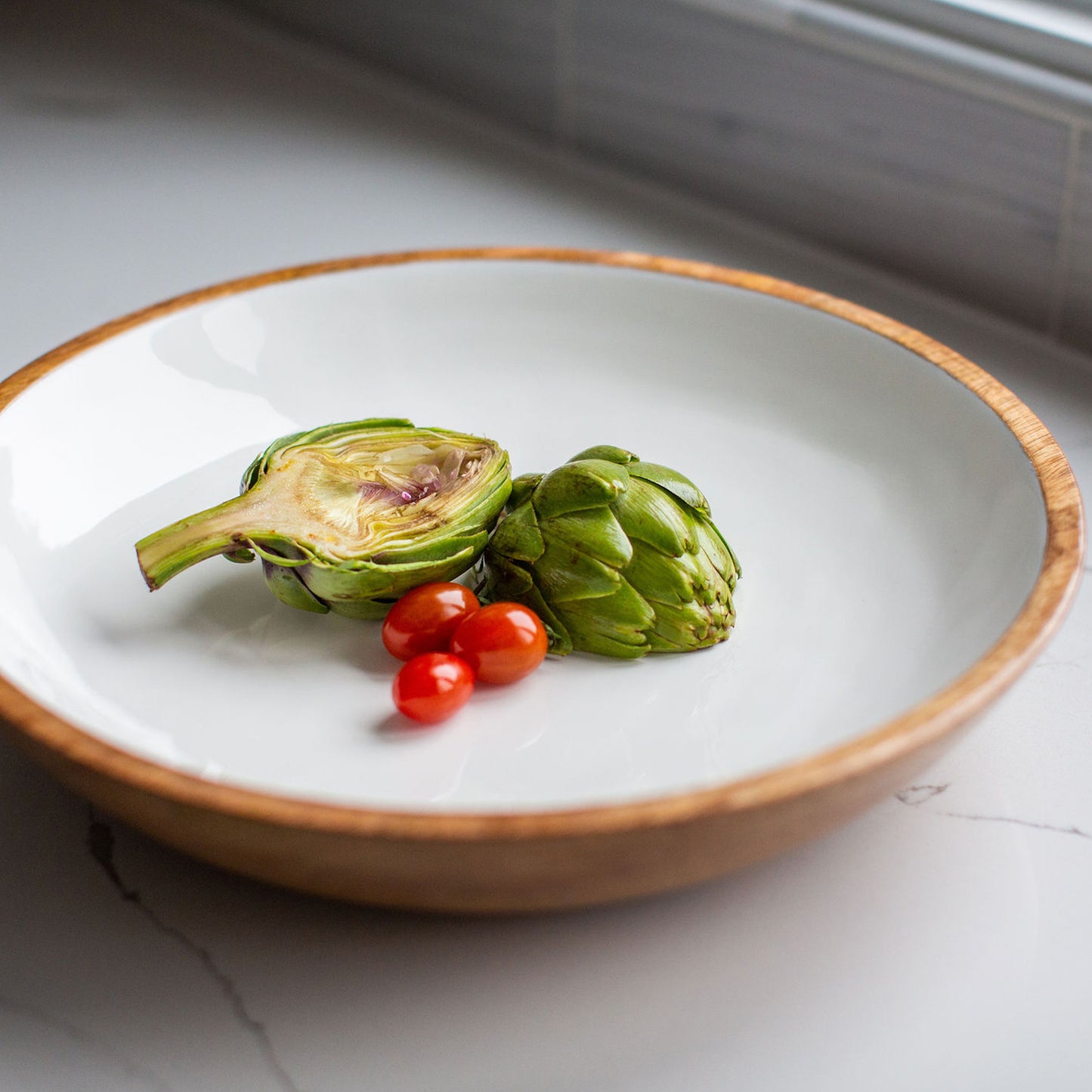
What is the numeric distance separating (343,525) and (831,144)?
0.99 m

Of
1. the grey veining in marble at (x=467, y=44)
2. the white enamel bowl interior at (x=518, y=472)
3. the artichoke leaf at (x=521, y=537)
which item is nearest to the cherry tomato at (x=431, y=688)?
the white enamel bowl interior at (x=518, y=472)

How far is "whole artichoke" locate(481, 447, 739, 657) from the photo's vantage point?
0.93 m

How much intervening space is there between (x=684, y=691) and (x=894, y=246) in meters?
0.96

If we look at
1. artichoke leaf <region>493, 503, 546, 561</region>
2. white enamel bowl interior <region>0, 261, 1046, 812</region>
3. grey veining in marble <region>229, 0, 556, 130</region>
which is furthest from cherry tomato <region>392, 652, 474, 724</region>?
grey veining in marble <region>229, 0, 556, 130</region>

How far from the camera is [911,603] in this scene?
3.14 feet

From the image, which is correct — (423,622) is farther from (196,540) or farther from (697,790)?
(697,790)

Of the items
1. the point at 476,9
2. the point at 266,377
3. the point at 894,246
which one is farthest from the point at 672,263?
the point at 476,9

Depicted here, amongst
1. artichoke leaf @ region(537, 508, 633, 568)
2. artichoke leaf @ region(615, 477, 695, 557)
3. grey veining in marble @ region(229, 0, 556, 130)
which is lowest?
artichoke leaf @ region(537, 508, 633, 568)

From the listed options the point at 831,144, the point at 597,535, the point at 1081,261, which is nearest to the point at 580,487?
the point at 597,535

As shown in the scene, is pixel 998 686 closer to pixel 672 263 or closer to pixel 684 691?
pixel 684 691

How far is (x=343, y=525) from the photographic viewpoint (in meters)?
0.98

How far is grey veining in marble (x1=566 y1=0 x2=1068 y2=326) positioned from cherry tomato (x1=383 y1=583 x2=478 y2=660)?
916 millimetres

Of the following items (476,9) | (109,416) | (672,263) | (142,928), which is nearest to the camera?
(142,928)

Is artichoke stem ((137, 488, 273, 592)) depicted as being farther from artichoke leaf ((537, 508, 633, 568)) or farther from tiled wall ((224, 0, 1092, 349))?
tiled wall ((224, 0, 1092, 349))
